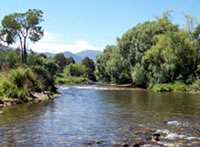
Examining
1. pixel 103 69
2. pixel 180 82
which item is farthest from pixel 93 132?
pixel 103 69

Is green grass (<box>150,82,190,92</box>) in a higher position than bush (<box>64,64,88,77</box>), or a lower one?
lower

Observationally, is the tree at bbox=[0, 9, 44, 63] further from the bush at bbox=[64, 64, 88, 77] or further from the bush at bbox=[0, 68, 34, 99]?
the bush at bbox=[64, 64, 88, 77]

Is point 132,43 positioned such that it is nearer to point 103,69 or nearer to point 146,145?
point 103,69

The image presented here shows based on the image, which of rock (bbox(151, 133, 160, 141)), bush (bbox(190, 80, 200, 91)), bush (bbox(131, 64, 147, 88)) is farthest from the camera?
bush (bbox(131, 64, 147, 88))

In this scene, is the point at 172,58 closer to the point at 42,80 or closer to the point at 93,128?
the point at 42,80

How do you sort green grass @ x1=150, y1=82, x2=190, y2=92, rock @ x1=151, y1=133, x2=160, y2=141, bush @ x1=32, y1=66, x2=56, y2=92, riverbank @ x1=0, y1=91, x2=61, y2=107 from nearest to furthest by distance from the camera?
rock @ x1=151, y1=133, x2=160, y2=141 → riverbank @ x1=0, y1=91, x2=61, y2=107 → bush @ x1=32, y1=66, x2=56, y2=92 → green grass @ x1=150, y1=82, x2=190, y2=92

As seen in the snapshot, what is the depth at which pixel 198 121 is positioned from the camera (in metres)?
24.9

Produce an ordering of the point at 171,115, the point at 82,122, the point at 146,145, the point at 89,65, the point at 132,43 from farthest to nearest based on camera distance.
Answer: the point at 89,65, the point at 132,43, the point at 171,115, the point at 82,122, the point at 146,145

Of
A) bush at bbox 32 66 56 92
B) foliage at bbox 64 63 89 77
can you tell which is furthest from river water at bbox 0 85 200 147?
foliage at bbox 64 63 89 77

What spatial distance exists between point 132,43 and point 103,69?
26301mm

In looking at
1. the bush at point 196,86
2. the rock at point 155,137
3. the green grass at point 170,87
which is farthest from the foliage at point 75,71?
the rock at point 155,137

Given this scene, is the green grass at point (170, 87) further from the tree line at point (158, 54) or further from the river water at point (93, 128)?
the river water at point (93, 128)

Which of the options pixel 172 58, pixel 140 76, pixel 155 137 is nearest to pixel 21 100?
pixel 155 137

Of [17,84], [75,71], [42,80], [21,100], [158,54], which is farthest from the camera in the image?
[75,71]
